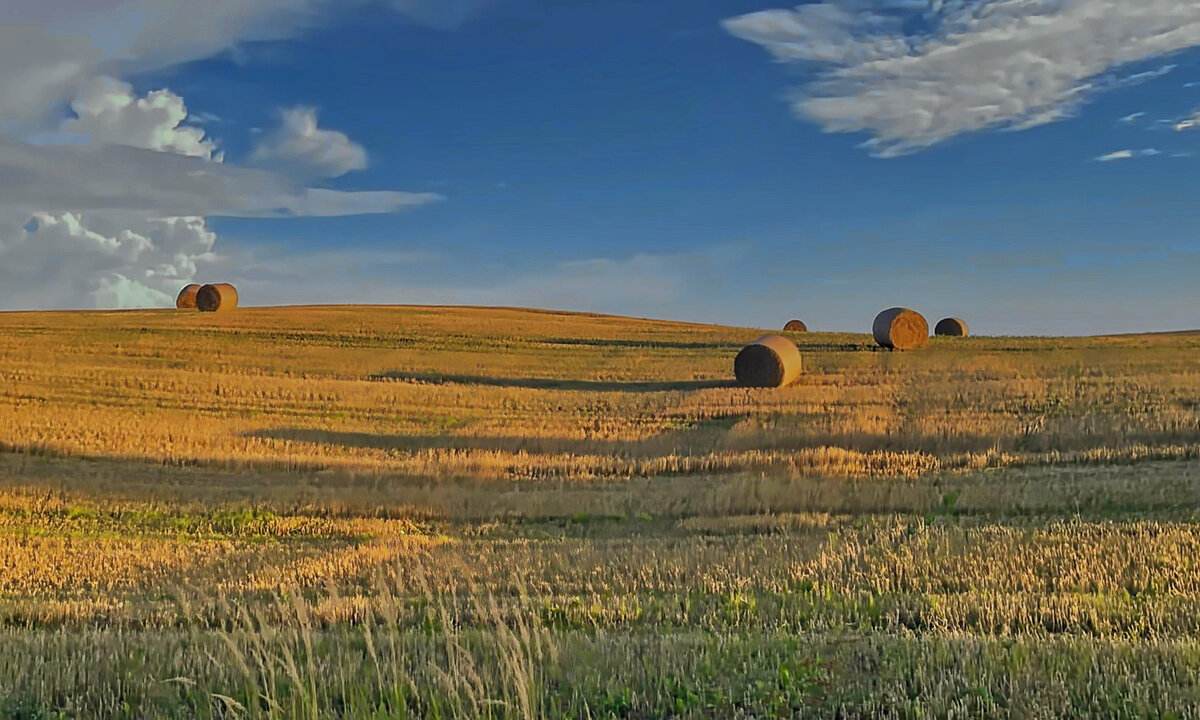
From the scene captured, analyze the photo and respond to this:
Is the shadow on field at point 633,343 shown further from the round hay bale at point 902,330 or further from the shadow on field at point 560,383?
the shadow on field at point 560,383

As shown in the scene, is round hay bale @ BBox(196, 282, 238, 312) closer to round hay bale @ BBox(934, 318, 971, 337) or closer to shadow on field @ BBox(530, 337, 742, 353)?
shadow on field @ BBox(530, 337, 742, 353)

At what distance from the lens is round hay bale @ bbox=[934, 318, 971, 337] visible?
4719 centimetres

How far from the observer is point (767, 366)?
2908 centimetres

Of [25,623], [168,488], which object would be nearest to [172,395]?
[168,488]

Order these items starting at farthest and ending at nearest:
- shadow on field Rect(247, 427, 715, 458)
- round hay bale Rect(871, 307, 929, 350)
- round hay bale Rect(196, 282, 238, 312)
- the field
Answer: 1. round hay bale Rect(196, 282, 238, 312)
2. round hay bale Rect(871, 307, 929, 350)
3. shadow on field Rect(247, 427, 715, 458)
4. the field

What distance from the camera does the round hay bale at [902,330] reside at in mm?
37844

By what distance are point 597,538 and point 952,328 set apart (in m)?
40.0

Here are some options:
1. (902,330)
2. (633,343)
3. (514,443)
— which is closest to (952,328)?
(902,330)

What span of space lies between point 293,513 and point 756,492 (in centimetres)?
765

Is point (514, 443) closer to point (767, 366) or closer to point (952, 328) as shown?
point (767, 366)

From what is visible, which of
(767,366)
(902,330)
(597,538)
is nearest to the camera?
(597,538)

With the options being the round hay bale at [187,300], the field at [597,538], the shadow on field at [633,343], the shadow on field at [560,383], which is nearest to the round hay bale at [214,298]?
the round hay bale at [187,300]

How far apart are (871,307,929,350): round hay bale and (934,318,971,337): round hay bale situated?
9103mm

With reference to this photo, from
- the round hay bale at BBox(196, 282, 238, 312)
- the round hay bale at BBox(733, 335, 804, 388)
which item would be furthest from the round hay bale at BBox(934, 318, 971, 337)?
the round hay bale at BBox(196, 282, 238, 312)
